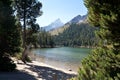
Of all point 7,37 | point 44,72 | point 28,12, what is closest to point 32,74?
point 44,72

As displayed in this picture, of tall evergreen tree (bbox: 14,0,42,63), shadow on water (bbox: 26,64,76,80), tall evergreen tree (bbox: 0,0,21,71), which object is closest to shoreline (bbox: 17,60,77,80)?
shadow on water (bbox: 26,64,76,80)

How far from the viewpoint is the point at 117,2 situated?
31.4 ft

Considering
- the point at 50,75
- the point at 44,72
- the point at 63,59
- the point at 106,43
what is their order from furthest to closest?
the point at 63,59 < the point at 44,72 < the point at 50,75 < the point at 106,43

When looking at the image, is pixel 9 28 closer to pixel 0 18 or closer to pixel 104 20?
pixel 0 18

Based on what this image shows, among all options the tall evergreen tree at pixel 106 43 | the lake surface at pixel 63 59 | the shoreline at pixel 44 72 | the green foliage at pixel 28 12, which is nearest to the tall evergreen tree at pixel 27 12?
the green foliage at pixel 28 12

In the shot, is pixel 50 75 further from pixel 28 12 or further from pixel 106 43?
pixel 106 43

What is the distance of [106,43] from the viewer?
34.2 feet

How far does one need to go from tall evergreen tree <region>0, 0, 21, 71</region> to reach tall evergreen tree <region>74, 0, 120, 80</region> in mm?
14754

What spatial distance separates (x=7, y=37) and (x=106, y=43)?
52.5ft

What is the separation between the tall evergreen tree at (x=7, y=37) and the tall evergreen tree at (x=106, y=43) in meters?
14.8

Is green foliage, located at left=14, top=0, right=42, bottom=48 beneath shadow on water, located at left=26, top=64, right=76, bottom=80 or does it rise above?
above

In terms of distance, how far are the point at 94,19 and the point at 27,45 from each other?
93.2ft

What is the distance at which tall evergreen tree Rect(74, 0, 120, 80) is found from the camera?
9.37m

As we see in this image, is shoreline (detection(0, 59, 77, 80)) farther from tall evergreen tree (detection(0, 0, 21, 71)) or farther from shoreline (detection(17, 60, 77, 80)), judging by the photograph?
tall evergreen tree (detection(0, 0, 21, 71))
